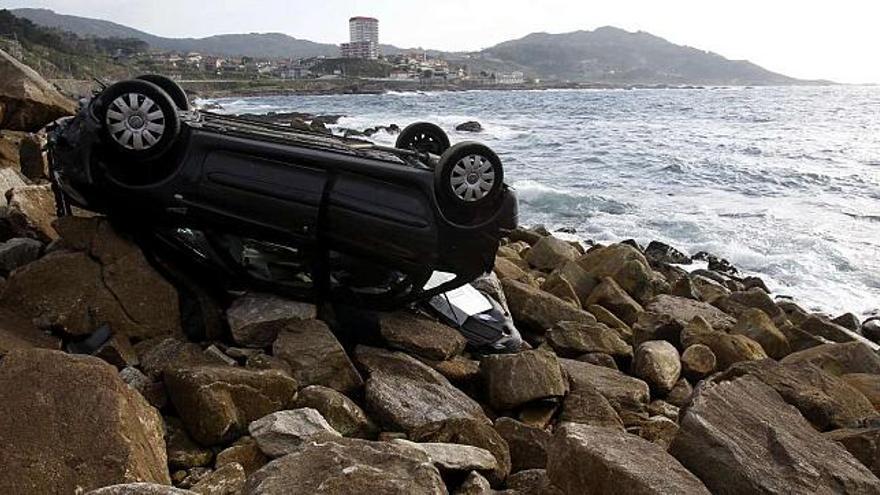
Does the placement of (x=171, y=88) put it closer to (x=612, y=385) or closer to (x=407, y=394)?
(x=407, y=394)

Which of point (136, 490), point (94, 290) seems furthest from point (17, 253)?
point (136, 490)

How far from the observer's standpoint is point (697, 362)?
22.1 ft

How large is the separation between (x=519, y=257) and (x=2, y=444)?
8405mm

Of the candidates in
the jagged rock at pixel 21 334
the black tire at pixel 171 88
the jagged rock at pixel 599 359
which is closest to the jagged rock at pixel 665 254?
the jagged rock at pixel 599 359

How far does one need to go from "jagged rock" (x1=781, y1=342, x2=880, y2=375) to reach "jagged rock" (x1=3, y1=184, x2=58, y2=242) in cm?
681

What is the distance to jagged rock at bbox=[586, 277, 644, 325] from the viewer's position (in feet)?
28.5

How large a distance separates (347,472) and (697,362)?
179 inches

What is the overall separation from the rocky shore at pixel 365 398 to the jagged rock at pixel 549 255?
2.94 m

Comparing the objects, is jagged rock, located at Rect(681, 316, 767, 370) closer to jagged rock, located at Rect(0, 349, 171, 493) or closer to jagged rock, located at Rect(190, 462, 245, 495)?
jagged rock, located at Rect(190, 462, 245, 495)

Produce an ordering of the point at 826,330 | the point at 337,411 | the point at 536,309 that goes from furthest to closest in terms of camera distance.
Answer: the point at 826,330
the point at 536,309
the point at 337,411

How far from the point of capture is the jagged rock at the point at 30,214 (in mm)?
6371

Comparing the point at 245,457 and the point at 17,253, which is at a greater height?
the point at 17,253

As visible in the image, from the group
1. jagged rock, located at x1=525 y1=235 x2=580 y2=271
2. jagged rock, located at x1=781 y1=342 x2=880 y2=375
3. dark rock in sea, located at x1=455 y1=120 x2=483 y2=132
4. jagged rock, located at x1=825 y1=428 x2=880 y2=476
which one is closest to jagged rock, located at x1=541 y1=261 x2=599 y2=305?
jagged rock, located at x1=525 y1=235 x2=580 y2=271

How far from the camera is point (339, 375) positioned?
191 inches
